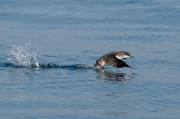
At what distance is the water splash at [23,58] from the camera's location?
20.5 m

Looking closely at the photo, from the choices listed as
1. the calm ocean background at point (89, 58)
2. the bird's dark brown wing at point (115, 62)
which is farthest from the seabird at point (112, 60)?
the calm ocean background at point (89, 58)

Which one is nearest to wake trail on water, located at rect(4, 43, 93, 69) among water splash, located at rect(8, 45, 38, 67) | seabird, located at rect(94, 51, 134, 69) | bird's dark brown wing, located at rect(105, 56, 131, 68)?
water splash, located at rect(8, 45, 38, 67)

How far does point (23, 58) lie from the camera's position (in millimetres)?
20859

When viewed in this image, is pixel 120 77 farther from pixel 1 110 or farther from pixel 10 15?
pixel 10 15

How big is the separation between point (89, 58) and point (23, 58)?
7.11 ft

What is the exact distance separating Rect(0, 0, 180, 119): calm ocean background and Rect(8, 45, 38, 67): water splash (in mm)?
142

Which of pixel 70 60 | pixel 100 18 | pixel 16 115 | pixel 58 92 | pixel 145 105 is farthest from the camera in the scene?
pixel 100 18

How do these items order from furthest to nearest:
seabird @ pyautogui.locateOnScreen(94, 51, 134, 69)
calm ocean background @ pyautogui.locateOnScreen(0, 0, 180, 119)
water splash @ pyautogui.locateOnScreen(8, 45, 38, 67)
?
water splash @ pyautogui.locateOnScreen(8, 45, 38, 67) < seabird @ pyautogui.locateOnScreen(94, 51, 134, 69) < calm ocean background @ pyautogui.locateOnScreen(0, 0, 180, 119)

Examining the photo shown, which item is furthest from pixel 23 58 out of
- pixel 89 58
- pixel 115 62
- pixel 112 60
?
pixel 115 62

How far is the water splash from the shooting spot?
20.5 m

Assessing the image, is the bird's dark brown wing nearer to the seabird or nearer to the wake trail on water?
the seabird

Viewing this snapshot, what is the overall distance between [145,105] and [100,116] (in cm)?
150

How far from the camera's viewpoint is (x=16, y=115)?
14711mm

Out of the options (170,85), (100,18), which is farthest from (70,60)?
(100,18)
